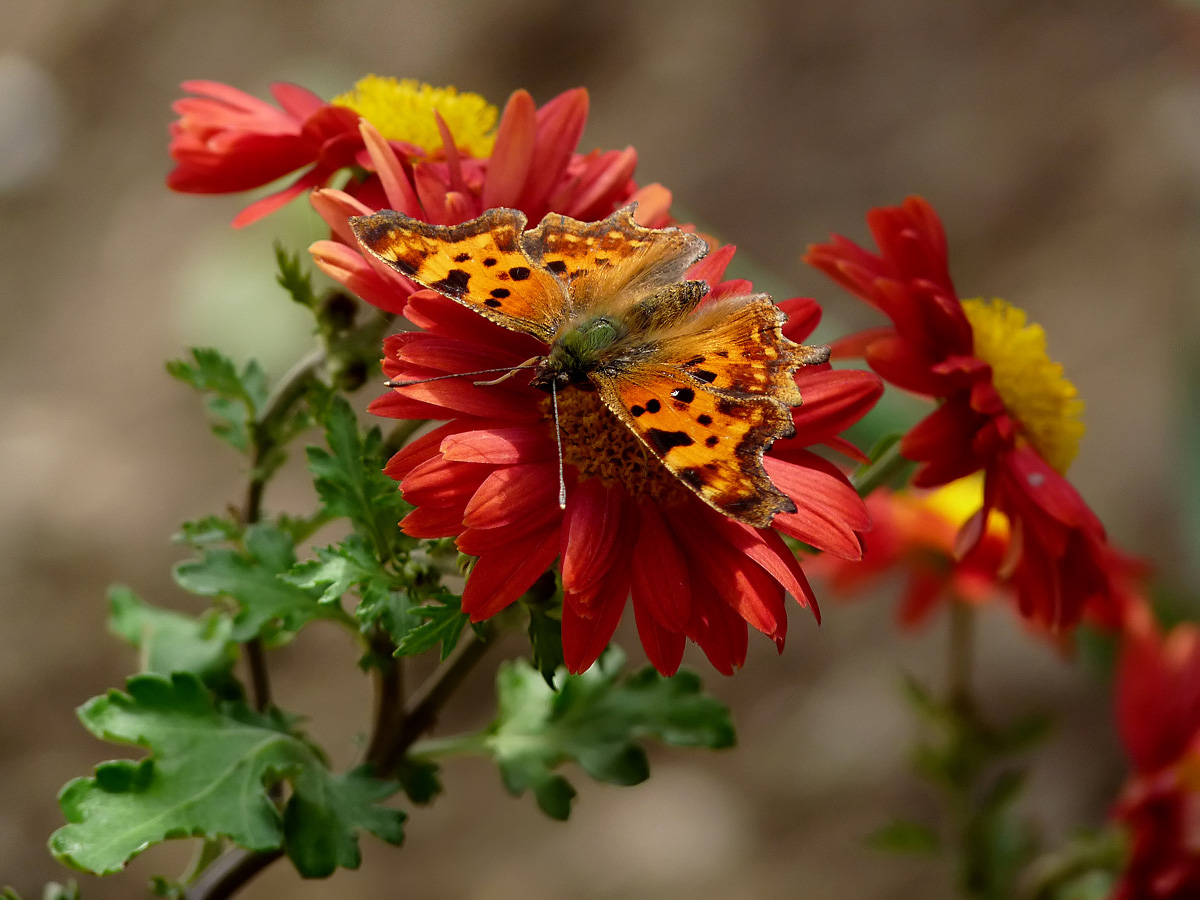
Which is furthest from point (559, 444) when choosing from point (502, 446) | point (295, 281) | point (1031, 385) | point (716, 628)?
point (1031, 385)

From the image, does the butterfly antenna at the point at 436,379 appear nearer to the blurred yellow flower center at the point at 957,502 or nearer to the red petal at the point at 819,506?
the red petal at the point at 819,506

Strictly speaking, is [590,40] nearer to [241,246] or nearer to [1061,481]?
[241,246]

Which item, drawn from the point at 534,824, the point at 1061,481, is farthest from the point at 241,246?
the point at 1061,481

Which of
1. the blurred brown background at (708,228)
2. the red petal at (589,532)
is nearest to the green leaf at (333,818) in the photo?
the red petal at (589,532)

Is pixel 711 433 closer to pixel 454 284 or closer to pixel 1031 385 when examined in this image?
pixel 454 284

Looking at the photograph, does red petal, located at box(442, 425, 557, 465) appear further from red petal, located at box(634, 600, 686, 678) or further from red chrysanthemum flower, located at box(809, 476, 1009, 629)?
red chrysanthemum flower, located at box(809, 476, 1009, 629)
